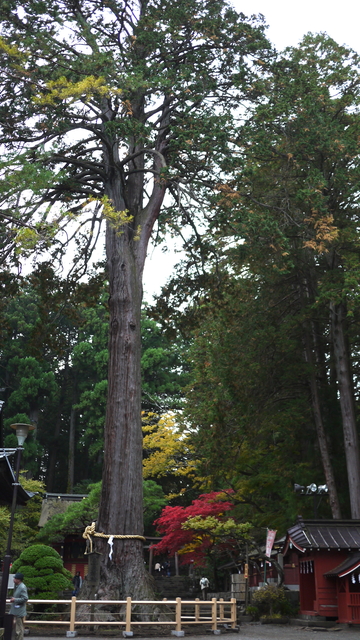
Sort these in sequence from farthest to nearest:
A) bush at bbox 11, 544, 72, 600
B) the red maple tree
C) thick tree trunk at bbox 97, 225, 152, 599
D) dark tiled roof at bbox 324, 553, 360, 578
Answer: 1. the red maple tree
2. bush at bbox 11, 544, 72, 600
3. dark tiled roof at bbox 324, 553, 360, 578
4. thick tree trunk at bbox 97, 225, 152, 599

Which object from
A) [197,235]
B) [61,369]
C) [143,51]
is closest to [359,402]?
[197,235]

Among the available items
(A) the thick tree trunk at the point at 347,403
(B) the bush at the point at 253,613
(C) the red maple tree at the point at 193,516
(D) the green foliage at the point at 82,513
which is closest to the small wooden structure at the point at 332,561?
(A) the thick tree trunk at the point at 347,403

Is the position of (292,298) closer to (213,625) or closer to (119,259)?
(119,259)

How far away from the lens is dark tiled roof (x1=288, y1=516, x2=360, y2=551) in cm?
1680

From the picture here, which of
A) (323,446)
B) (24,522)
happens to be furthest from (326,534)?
(24,522)

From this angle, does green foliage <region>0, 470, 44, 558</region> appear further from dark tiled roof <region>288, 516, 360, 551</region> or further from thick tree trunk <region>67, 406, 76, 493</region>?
dark tiled roof <region>288, 516, 360, 551</region>

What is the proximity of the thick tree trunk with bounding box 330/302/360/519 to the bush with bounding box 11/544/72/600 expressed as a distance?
346 inches

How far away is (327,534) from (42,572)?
7.94m

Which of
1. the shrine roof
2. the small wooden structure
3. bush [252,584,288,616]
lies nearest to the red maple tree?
bush [252,584,288,616]

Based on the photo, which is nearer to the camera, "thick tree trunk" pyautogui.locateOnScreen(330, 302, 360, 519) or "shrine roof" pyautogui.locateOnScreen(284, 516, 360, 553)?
"shrine roof" pyautogui.locateOnScreen(284, 516, 360, 553)

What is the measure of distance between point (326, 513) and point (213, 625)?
9388 millimetres

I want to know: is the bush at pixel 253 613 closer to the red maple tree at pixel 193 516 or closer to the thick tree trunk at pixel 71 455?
the red maple tree at pixel 193 516

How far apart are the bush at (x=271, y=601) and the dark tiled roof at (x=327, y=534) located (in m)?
3.23

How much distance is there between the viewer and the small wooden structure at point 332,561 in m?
16.3
